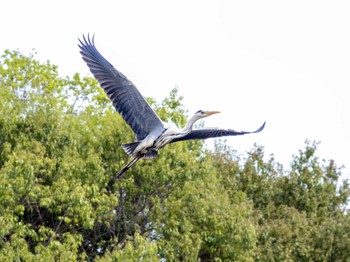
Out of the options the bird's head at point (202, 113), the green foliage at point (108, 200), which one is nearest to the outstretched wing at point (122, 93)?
the bird's head at point (202, 113)

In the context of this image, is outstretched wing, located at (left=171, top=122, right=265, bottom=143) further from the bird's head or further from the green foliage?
the green foliage

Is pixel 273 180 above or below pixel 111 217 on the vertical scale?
above

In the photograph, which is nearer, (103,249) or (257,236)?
(103,249)

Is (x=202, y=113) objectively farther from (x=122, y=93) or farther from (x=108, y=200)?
(x=108, y=200)

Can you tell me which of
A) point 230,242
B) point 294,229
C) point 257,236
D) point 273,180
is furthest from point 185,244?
point 273,180

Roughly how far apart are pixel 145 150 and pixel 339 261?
13.3m

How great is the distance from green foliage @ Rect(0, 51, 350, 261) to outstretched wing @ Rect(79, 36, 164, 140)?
14.3ft

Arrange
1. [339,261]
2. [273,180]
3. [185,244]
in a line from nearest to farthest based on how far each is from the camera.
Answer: [185,244]
[339,261]
[273,180]

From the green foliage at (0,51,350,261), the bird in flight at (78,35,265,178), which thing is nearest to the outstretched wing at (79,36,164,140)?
the bird in flight at (78,35,265,178)

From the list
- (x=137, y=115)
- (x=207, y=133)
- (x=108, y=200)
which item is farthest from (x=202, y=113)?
(x=108, y=200)

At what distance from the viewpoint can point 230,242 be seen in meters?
29.7

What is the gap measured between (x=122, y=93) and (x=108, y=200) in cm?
644

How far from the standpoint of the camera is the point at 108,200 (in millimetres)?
28062

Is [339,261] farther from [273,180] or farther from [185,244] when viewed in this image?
[185,244]
